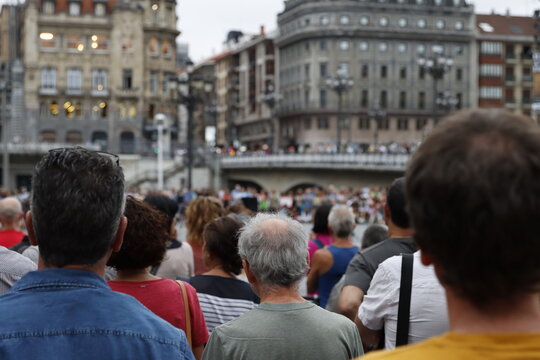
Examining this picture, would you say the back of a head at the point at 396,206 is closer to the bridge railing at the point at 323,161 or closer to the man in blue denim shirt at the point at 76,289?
the man in blue denim shirt at the point at 76,289

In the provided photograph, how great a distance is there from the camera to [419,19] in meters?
91.5

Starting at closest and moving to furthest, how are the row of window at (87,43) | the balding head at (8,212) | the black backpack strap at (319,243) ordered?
the balding head at (8,212)
the black backpack strap at (319,243)
the row of window at (87,43)

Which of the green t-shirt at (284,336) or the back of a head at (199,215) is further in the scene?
the back of a head at (199,215)

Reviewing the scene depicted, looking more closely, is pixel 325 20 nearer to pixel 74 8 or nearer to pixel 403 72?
pixel 403 72

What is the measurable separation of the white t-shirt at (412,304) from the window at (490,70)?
94.2 m

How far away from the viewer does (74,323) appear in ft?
8.85

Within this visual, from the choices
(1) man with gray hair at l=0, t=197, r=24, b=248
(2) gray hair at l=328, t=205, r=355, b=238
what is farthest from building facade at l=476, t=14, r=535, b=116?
(1) man with gray hair at l=0, t=197, r=24, b=248

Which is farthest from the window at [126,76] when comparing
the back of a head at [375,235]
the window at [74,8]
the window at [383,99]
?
the back of a head at [375,235]

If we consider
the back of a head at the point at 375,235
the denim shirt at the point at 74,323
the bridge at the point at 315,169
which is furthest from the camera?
the bridge at the point at 315,169

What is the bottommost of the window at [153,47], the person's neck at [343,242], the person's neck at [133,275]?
the person's neck at [343,242]

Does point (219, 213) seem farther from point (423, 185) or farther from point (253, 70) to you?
point (253, 70)

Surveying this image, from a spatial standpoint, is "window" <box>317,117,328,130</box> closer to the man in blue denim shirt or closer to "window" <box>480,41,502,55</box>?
"window" <box>480,41,502,55</box>

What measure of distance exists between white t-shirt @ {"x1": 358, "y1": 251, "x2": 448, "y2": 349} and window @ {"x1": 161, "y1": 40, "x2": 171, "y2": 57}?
7590 centimetres

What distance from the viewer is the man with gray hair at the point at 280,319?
11.8 ft
